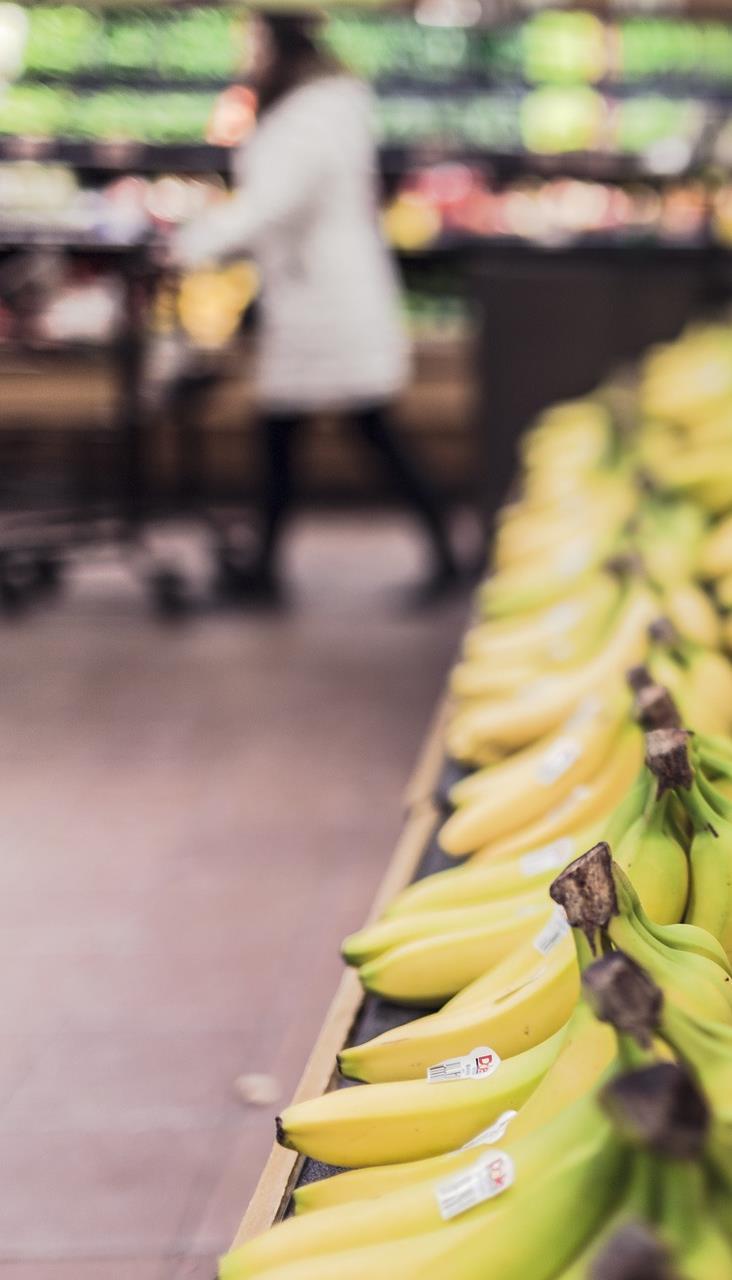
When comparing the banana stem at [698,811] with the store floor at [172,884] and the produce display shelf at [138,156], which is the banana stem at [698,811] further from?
the produce display shelf at [138,156]

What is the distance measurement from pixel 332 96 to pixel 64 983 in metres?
3.07

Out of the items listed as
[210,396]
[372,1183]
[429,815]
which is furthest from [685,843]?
[210,396]

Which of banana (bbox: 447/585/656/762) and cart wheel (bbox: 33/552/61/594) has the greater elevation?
banana (bbox: 447/585/656/762)

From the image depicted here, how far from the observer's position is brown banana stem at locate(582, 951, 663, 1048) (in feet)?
2.15

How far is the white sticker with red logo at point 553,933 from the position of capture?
3.26 feet

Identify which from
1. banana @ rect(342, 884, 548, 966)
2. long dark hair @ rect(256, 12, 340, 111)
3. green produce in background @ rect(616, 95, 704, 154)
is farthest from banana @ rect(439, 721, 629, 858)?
green produce in background @ rect(616, 95, 704, 154)

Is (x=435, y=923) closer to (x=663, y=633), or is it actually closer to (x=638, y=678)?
(x=638, y=678)

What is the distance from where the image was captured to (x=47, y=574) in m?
5.00

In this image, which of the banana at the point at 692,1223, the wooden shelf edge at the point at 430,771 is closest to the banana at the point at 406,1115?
the banana at the point at 692,1223

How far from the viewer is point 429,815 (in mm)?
1716

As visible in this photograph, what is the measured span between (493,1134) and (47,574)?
A: 14.4ft

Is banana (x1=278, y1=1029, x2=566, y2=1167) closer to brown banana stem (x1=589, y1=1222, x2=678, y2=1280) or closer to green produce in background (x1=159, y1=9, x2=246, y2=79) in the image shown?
brown banana stem (x1=589, y1=1222, x2=678, y2=1280)

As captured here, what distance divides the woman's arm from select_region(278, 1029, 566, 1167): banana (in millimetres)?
3743

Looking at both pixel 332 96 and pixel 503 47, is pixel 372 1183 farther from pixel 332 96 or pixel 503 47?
pixel 503 47
